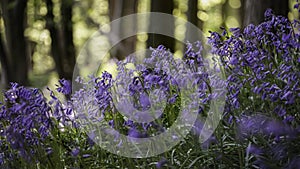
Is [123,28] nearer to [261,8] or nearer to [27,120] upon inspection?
[261,8]

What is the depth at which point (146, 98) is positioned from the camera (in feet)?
5.64

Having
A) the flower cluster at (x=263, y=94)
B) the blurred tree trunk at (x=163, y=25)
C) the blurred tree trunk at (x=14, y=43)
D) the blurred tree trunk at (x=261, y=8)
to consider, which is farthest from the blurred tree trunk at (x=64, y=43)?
the flower cluster at (x=263, y=94)

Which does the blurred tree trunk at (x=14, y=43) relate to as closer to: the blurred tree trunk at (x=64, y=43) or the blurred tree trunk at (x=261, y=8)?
the blurred tree trunk at (x=64, y=43)

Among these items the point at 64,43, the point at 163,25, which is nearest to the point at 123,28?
the point at 64,43

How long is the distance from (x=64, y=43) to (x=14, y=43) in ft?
2.45

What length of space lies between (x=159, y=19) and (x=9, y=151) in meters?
2.55

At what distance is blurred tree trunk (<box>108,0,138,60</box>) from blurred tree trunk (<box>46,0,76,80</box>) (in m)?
0.85

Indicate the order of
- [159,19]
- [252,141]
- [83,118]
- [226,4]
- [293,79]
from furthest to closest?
1. [226,4]
2. [159,19]
3. [83,118]
4. [252,141]
5. [293,79]

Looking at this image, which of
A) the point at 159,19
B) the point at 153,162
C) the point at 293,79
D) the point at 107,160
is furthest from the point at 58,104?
the point at 159,19

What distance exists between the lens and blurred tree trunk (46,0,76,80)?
483cm

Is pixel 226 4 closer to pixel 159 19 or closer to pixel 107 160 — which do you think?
pixel 159 19

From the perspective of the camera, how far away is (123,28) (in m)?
6.04

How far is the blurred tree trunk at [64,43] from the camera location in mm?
4828

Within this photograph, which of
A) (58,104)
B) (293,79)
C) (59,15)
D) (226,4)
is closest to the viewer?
(293,79)
